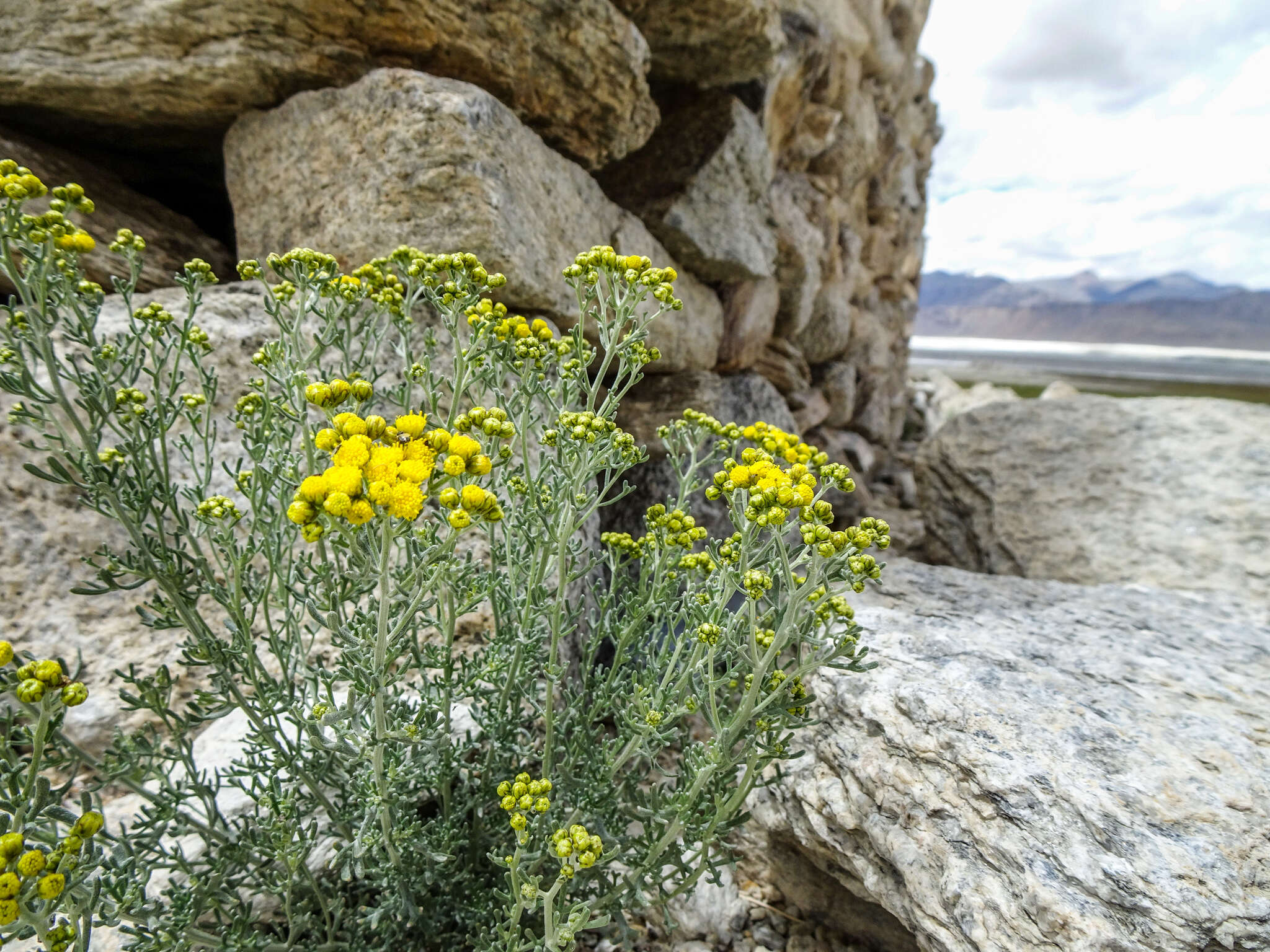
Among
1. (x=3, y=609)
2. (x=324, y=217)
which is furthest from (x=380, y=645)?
(x=324, y=217)

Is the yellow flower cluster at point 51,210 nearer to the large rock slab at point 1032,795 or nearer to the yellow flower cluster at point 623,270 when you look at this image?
the yellow flower cluster at point 623,270

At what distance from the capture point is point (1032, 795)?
1.79 metres

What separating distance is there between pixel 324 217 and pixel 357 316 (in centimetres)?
44

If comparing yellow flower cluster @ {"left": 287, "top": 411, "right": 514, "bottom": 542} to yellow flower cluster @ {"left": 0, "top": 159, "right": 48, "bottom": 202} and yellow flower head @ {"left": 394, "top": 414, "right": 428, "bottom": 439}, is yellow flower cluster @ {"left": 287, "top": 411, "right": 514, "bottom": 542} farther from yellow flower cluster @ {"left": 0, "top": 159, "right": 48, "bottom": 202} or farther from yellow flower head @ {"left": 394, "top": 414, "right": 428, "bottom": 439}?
yellow flower cluster @ {"left": 0, "top": 159, "right": 48, "bottom": 202}

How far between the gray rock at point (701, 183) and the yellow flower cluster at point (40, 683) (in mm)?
3664

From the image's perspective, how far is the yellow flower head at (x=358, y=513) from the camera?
1.21 m

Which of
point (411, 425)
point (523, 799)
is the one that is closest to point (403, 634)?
point (523, 799)

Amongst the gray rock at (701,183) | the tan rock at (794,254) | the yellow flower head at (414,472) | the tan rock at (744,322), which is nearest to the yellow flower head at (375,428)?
the yellow flower head at (414,472)

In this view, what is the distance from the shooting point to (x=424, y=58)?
2945mm

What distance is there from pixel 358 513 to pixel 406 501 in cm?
9

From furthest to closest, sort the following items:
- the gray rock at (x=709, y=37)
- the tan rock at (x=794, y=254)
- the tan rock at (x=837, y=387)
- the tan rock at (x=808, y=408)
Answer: the tan rock at (x=837, y=387) → the tan rock at (x=808, y=408) → the tan rock at (x=794, y=254) → the gray rock at (x=709, y=37)

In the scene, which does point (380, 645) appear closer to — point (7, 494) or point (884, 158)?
point (7, 494)

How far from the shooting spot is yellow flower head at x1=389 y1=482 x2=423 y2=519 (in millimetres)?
1233

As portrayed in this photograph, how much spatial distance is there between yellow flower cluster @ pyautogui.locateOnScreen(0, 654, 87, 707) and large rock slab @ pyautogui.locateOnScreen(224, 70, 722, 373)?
6.58 feet
